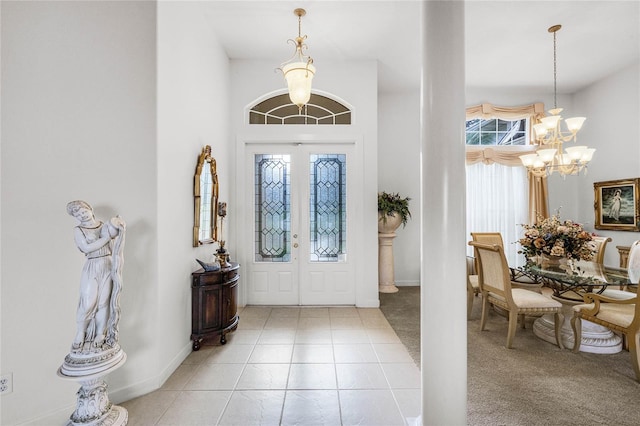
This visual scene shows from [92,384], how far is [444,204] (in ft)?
7.86

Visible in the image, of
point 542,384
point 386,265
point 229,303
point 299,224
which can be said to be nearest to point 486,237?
point 386,265

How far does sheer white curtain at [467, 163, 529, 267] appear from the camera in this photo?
225 inches

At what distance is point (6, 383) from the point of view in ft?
6.38

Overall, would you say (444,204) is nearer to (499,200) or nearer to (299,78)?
(299,78)

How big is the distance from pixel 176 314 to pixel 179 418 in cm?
92

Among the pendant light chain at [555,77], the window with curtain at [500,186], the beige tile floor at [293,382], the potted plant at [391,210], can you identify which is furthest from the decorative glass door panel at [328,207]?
the pendant light chain at [555,77]

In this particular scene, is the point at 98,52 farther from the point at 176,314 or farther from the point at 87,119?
the point at 176,314

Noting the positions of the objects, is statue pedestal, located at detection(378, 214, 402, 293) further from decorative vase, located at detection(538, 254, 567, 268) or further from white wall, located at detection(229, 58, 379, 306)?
decorative vase, located at detection(538, 254, 567, 268)

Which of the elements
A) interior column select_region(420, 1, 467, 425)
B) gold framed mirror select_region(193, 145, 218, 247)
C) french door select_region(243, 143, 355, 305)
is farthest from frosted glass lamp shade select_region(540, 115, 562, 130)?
gold framed mirror select_region(193, 145, 218, 247)

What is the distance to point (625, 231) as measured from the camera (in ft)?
15.8

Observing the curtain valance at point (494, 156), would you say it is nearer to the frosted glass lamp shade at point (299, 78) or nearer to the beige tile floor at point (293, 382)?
the beige tile floor at point (293, 382)

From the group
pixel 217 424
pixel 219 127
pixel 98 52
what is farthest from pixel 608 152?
pixel 98 52

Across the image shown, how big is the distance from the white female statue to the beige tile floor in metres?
0.67

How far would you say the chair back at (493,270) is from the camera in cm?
300
